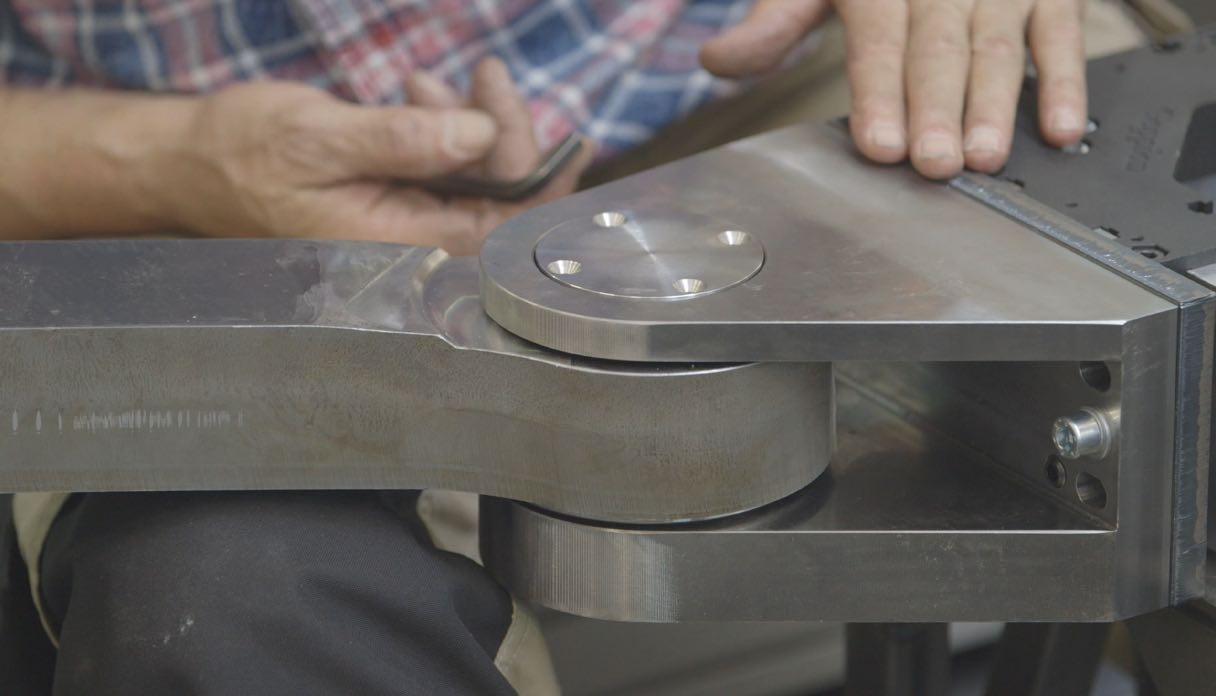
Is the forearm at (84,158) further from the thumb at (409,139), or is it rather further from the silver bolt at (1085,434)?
the silver bolt at (1085,434)

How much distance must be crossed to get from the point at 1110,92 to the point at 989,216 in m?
0.17

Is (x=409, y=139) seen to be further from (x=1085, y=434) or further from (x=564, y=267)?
(x=1085, y=434)

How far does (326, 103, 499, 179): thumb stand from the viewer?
659mm

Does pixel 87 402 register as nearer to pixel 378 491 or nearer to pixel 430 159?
pixel 378 491

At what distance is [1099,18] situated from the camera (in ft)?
2.99

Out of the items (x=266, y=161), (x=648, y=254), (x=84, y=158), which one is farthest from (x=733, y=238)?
(x=84, y=158)

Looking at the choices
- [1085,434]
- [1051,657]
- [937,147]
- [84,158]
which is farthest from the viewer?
[84,158]

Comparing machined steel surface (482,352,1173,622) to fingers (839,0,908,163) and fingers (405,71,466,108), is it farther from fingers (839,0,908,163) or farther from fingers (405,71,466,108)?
fingers (405,71,466,108)

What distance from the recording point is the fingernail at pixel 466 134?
25.9 inches

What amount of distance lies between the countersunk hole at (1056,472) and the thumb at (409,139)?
12.8 inches

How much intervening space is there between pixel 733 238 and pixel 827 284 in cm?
5

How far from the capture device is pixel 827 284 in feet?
1.44

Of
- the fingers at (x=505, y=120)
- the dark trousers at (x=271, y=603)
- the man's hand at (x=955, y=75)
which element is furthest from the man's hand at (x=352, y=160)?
the dark trousers at (x=271, y=603)

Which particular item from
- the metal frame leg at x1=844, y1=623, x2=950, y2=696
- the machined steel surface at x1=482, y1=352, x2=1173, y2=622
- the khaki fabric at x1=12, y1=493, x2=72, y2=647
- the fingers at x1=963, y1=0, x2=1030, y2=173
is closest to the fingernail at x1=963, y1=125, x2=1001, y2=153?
the fingers at x1=963, y1=0, x2=1030, y2=173
